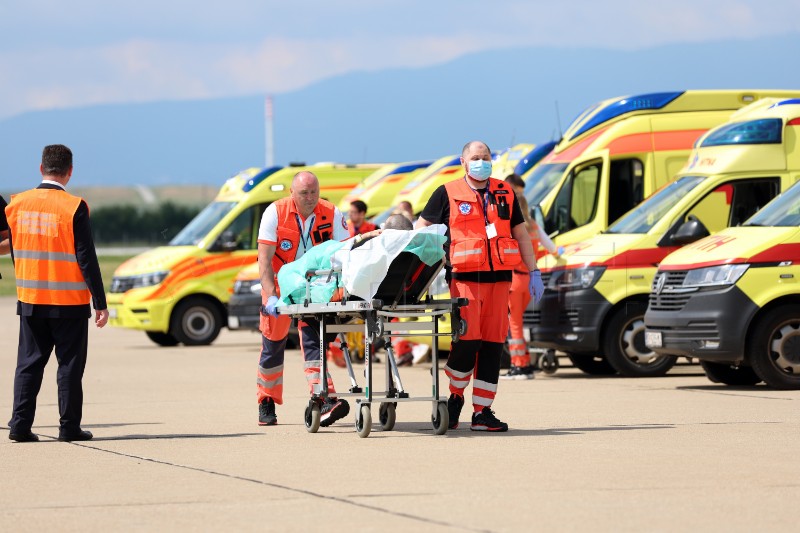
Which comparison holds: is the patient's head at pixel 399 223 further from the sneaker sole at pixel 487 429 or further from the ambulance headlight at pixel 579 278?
the ambulance headlight at pixel 579 278

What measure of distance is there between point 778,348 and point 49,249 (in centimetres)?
650

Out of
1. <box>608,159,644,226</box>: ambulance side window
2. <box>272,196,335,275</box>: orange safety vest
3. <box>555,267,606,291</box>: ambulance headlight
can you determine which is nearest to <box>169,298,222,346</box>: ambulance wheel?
<box>608,159,644,226</box>: ambulance side window

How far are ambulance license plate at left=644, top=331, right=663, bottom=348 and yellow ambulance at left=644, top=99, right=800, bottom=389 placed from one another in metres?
0.01

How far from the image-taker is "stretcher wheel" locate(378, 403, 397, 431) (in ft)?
38.2

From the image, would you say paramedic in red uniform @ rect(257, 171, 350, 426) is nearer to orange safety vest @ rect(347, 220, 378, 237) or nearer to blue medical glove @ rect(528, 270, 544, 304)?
blue medical glove @ rect(528, 270, 544, 304)

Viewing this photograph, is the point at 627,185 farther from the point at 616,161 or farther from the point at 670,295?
the point at 670,295

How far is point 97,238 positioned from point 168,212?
4570 mm

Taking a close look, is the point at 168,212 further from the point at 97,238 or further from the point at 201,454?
the point at 201,454

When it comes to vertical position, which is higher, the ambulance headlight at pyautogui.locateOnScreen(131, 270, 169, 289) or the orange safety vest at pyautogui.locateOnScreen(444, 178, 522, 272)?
the orange safety vest at pyautogui.locateOnScreen(444, 178, 522, 272)

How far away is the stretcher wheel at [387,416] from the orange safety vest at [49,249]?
2180 mm

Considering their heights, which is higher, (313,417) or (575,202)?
(575,202)

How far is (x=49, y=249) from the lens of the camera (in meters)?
11.4

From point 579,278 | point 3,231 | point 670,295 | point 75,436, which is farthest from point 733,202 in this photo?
point 75,436

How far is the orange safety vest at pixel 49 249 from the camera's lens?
11383mm
